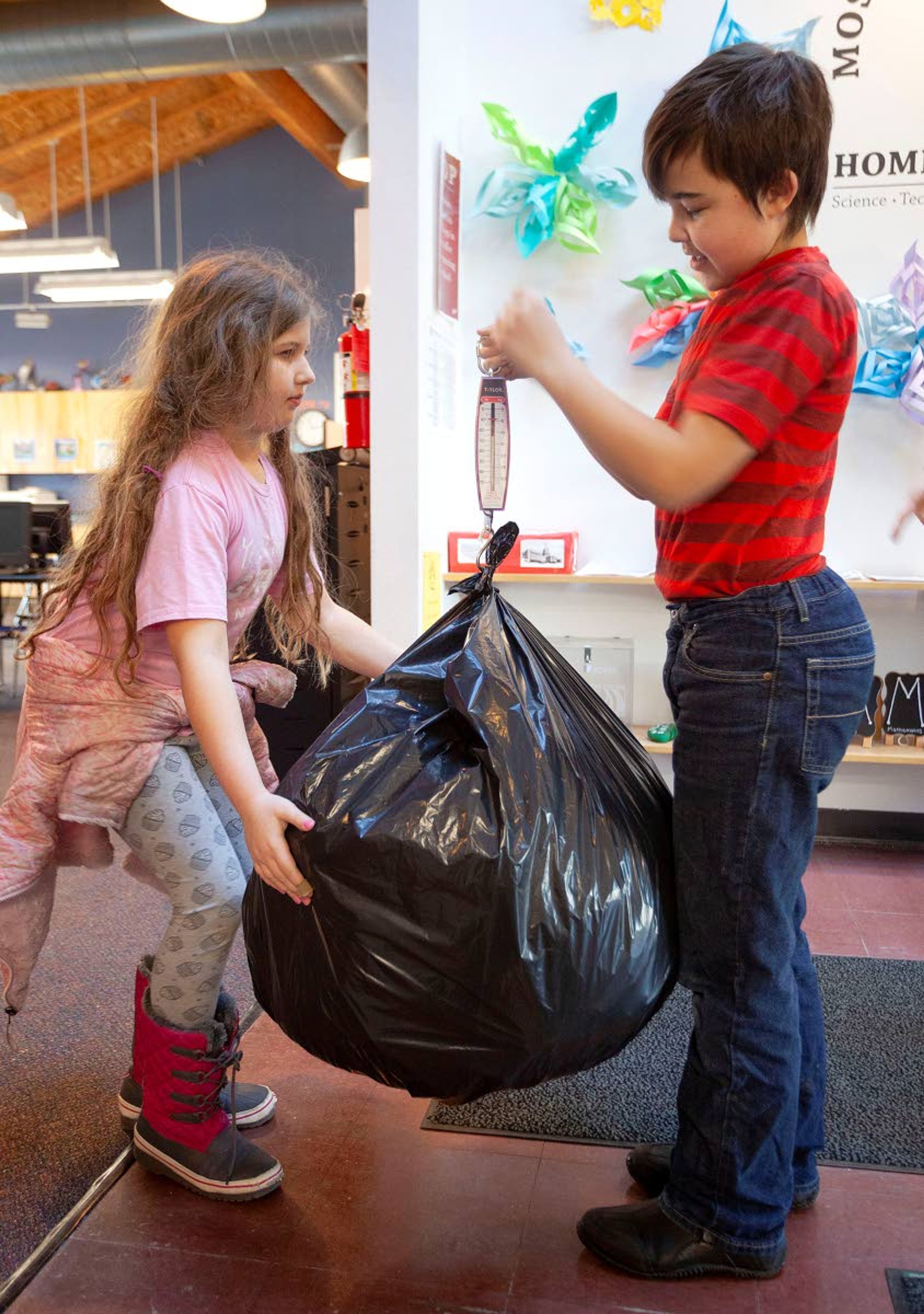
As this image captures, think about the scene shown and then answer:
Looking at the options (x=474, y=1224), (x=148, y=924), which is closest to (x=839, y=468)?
(x=148, y=924)

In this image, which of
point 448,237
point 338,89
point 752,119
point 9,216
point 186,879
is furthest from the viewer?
point 9,216

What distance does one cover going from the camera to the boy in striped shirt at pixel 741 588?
100 cm

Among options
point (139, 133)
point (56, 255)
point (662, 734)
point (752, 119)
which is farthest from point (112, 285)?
point (752, 119)

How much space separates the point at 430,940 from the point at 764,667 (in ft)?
1.38

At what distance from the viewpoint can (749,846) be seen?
1.10m

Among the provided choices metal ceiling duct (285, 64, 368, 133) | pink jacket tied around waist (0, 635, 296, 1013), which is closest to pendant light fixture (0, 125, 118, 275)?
metal ceiling duct (285, 64, 368, 133)

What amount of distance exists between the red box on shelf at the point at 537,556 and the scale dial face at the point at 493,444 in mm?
1849

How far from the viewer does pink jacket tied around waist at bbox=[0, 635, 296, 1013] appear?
132 cm

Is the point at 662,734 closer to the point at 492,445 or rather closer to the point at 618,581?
the point at 618,581

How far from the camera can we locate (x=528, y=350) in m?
1.01

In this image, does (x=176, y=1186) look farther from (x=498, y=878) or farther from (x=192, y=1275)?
(x=498, y=878)

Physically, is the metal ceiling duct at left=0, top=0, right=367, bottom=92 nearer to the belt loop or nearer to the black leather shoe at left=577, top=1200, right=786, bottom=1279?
the belt loop

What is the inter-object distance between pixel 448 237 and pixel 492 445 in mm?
1948

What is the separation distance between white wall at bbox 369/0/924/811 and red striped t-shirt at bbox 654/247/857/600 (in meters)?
1.63
